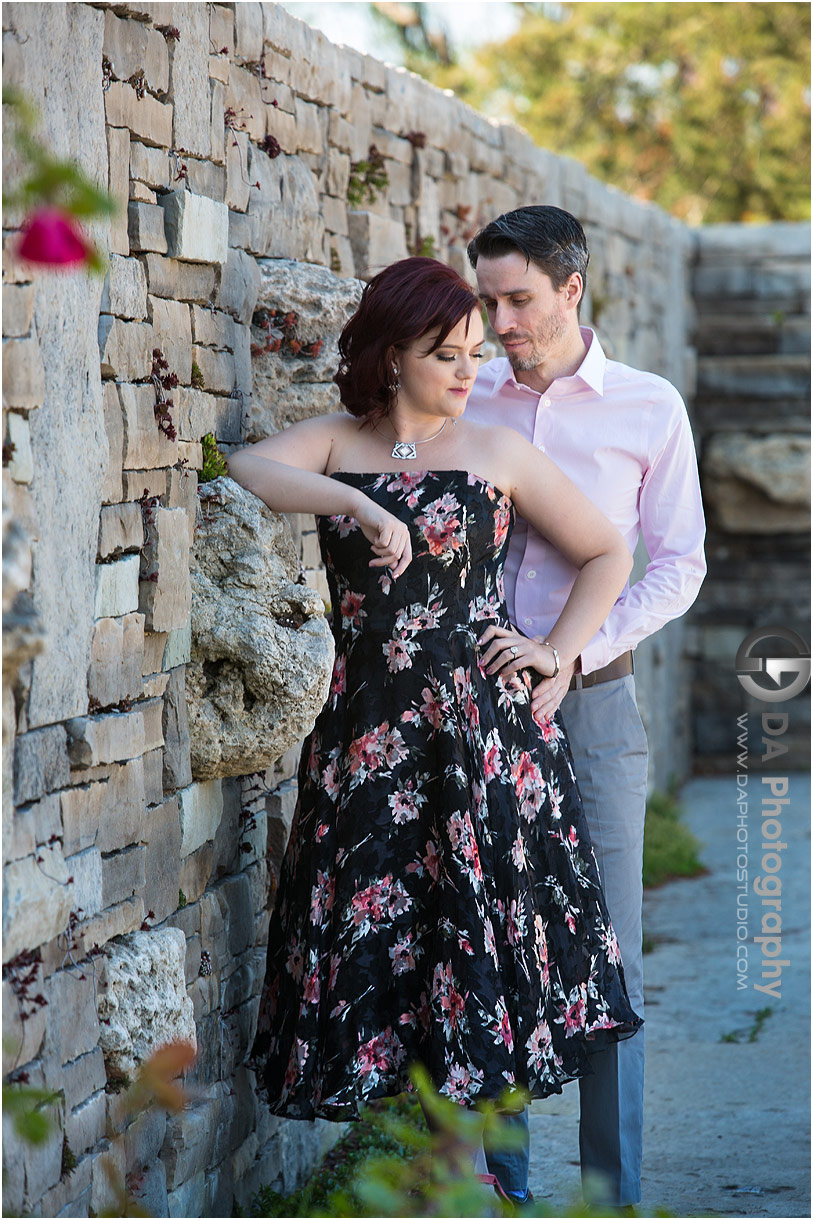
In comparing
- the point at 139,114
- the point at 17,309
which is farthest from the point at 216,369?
the point at 17,309

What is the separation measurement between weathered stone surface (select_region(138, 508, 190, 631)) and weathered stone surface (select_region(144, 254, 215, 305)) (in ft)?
1.35

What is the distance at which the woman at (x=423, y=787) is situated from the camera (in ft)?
8.32

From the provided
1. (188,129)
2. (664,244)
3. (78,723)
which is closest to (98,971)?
(78,723)

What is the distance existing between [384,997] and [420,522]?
2.96 feet

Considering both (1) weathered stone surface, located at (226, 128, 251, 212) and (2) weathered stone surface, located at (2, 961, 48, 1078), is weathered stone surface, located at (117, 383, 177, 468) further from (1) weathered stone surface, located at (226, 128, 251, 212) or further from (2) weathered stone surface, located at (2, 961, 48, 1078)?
(2) weathered stone surface, located at (2, 961, 48, 1078)

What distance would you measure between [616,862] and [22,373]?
5.63 ft

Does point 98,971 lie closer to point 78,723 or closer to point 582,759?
point 78,723

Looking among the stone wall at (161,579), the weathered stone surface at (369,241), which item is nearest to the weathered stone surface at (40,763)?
the stone wall at (161,579)

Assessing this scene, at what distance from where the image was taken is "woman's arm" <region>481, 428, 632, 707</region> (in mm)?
2766

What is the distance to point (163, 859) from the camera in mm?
2527

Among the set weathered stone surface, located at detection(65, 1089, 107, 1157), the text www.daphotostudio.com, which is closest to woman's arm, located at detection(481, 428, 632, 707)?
weathered stone surface, located at detection(65, 1089, 107, 1157)

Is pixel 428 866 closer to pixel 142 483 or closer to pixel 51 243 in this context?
pixel 142 483

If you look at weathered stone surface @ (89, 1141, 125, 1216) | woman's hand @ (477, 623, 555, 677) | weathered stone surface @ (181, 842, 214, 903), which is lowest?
weathered stone surface @ (89, 1141, 125, 1216)

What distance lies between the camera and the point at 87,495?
7.12 feet
